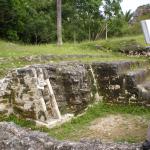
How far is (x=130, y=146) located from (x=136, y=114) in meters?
4.76

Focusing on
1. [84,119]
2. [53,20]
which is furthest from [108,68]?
[53,20]

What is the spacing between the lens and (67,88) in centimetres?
888

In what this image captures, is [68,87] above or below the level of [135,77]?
below

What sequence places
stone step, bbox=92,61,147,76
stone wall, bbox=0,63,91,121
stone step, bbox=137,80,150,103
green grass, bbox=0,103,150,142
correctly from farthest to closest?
stone step, bbox=92,61,147,76 < stone step, bbox=137,80,150,103 < stone wall, bbox=0,63,91,121 < green grass, bbox=0,103,150,142

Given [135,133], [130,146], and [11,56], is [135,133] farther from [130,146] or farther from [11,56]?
[11,56]

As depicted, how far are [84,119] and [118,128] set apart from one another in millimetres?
987

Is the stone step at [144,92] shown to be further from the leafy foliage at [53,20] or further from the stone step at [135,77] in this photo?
the leafy foliage at [53,20]

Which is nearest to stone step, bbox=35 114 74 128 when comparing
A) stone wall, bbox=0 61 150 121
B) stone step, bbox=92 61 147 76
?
stone wall, bbox=0 61 150 121

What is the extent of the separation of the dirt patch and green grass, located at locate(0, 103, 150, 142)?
14 cm

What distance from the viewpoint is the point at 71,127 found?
7957 millimetres

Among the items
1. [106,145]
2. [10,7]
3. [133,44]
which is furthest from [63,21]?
[106,145]

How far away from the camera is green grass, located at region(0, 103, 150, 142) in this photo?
7489 millimetres

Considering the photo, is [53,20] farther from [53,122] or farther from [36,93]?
[53,122]

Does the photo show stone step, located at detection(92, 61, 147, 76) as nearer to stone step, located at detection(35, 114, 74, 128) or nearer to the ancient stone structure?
stone step, located at detection(35, 114, 74, 128)
